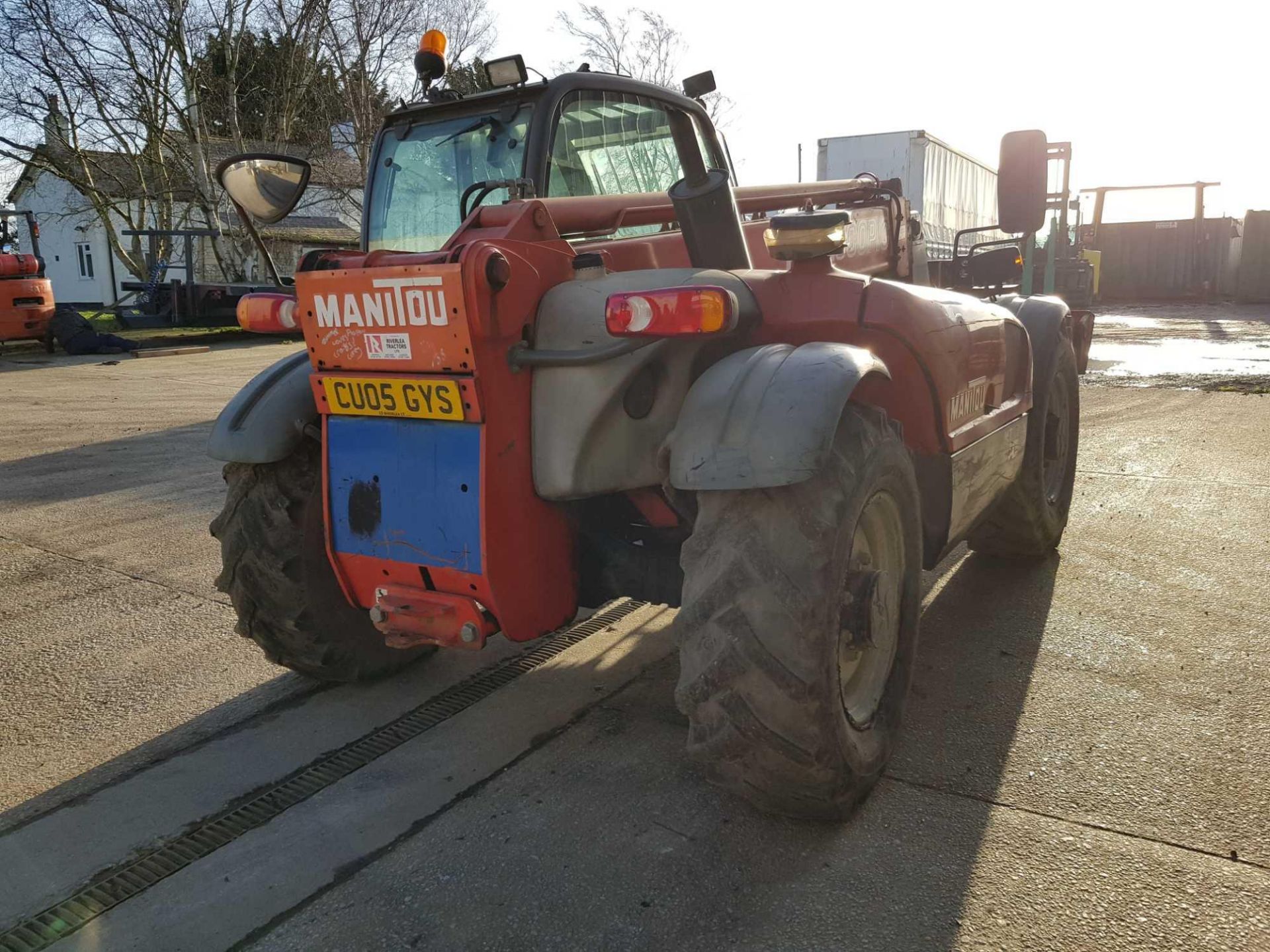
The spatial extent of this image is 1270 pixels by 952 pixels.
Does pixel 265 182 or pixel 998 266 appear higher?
pixel 265 182

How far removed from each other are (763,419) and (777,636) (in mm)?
491

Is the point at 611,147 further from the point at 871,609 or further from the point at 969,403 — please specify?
the point at 871,609

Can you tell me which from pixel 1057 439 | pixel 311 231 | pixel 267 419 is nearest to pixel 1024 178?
pixel 1057 439

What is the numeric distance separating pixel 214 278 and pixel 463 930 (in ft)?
114

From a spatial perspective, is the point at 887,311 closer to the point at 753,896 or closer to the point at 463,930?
the point at 753,896

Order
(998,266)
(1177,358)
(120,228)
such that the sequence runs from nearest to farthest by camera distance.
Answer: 1. (998,266)
2. (1177,358)
3. (120,228)

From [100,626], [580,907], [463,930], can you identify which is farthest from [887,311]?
[100,626]

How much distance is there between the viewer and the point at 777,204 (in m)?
4.21

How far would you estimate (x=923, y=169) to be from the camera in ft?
64.7

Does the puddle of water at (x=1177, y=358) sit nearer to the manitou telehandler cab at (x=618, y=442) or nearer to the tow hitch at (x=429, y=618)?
the manitou telehandler cab at (x=618, y=442)

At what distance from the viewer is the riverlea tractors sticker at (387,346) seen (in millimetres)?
2559

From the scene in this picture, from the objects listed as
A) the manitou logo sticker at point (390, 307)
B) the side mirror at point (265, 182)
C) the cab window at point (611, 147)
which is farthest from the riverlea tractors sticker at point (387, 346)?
the cab window at point (611, 147)

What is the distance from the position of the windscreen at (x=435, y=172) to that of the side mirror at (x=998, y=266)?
105 inches

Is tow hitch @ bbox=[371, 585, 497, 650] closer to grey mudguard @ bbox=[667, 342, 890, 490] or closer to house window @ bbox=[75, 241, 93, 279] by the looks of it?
grey mudguard @ bbox=[667, 342, 890, 490]
